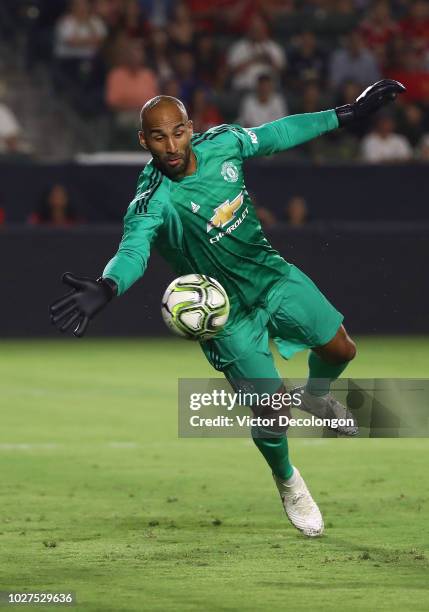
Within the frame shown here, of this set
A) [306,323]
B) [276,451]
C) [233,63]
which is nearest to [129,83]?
[233,63]

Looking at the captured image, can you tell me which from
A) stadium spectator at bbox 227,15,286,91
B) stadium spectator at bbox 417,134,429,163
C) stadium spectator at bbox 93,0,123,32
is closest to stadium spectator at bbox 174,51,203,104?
stadium spectator at bbox 227,15,286,91

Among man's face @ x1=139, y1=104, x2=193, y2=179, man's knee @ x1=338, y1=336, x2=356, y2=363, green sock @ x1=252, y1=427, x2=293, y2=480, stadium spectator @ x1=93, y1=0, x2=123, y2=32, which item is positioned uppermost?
stadium spectator @ x1=93, y1=0, x2=123, y2=32

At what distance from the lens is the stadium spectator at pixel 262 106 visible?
61.4 ft

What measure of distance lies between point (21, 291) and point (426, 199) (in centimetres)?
547

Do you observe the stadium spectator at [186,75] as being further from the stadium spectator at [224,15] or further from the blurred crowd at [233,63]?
the stadium spectator at [224,15]

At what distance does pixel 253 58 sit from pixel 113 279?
13505 mm

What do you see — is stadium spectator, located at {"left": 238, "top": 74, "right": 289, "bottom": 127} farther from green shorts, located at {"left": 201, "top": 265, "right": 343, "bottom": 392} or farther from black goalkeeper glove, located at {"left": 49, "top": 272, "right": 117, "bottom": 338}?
black goalkeeper glove, located at {"left": 49, "top": 272, "right": 117, "bottom": 338}

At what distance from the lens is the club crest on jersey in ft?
24.8

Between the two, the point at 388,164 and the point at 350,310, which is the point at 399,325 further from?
the point at 388,164

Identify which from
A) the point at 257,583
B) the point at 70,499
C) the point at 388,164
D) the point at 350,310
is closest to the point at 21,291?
the point at 350,310

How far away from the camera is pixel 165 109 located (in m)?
7.25

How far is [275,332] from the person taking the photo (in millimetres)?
7988

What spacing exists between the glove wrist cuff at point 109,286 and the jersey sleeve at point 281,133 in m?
1.52

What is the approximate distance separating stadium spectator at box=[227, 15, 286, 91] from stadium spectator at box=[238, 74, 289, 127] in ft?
2.54
